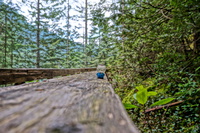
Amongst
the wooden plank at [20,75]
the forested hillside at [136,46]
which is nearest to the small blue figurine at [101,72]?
the forested hillside at [136,46]

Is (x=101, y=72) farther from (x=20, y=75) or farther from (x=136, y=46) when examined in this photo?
(x=136, y=46)

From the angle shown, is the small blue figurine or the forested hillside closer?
the small blue figurine

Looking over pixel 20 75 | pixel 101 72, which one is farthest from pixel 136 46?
pixel 20 75

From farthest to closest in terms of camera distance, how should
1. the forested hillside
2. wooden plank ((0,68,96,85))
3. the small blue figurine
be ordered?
the forested hillside
the small blue figurine
wooden plank ((0,68,96,85))

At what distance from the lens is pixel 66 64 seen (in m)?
10.5

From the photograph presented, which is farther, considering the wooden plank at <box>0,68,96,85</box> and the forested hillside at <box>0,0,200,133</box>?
the forested hillside at <box>0,0,200,133</box>

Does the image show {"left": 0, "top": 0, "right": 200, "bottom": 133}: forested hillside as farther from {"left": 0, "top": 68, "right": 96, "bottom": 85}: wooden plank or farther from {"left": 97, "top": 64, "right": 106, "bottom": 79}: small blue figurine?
{"left": 0, "top": 68, "right": 96, "bottom": 85}: wooden plank

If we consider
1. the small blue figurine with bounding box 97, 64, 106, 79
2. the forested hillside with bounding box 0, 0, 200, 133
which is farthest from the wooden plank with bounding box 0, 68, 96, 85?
the forested hillside with bounding box 0, 0, 200, 133

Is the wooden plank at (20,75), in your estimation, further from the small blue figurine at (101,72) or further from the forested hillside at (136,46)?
the forested hillside at (136,46)

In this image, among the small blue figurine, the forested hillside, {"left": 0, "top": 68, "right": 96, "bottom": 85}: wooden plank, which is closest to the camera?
{"left": 0, "top": 68, "right": 96, "bottom": 85}: wooden plank

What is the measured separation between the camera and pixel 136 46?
354cm

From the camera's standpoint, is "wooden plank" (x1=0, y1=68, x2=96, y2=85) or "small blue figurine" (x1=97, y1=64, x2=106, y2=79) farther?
"small blue figurine" (x1=97, y1=64, x2=106, y2=79)

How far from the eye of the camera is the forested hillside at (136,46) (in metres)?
2.34

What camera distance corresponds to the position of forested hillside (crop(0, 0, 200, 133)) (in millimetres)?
2340
